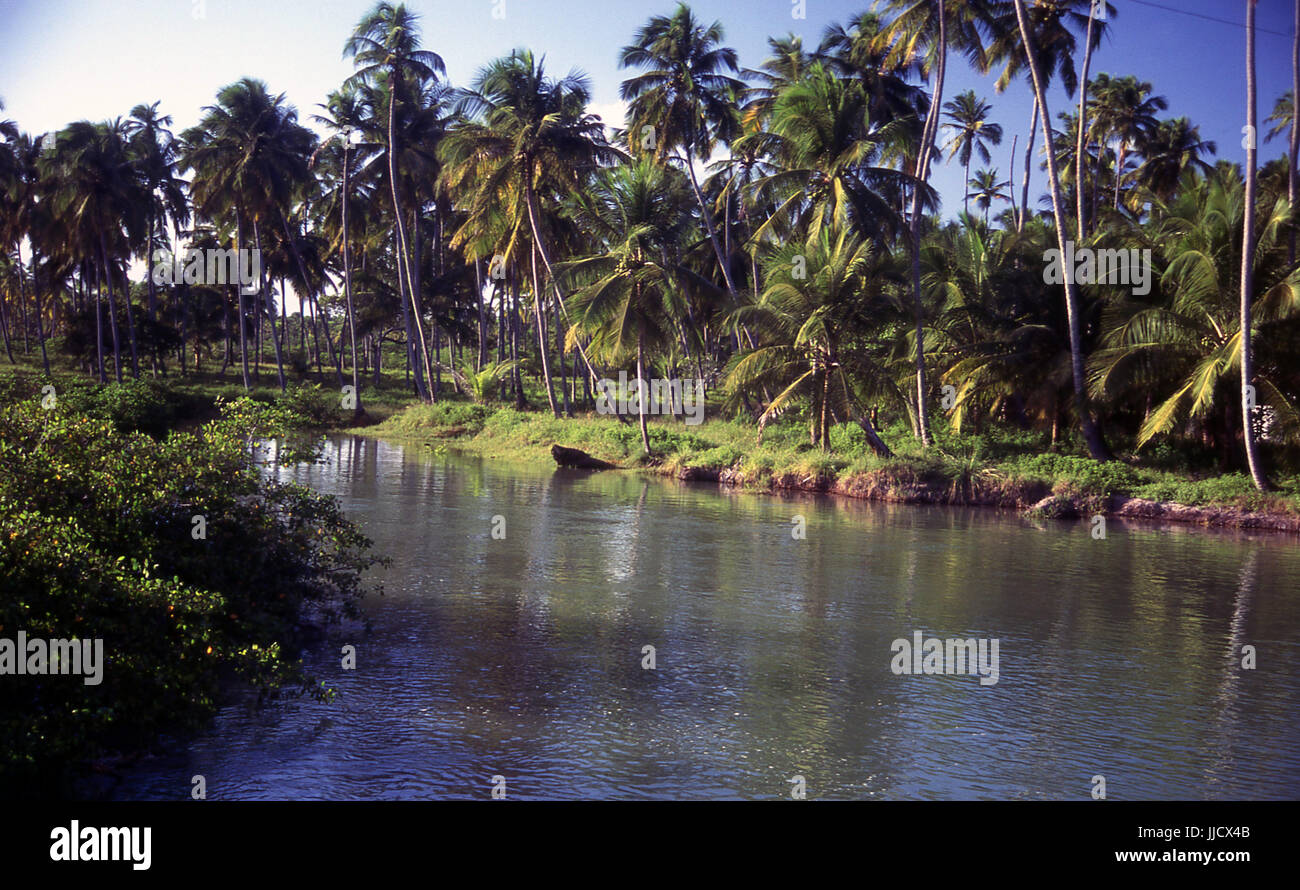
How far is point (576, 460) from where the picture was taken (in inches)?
1342

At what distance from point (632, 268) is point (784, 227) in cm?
531

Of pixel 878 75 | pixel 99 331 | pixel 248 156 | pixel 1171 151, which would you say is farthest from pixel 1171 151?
pixel 99 331

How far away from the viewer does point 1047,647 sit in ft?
38.7

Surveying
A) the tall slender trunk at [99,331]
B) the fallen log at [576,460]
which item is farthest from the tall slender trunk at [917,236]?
the tall slender trunk at [99,331]

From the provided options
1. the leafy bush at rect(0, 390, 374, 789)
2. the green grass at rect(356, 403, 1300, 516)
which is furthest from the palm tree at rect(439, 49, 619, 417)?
the leafy bush at rect(0, 390, 374, 789)

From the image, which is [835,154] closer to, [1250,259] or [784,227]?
[784,227]

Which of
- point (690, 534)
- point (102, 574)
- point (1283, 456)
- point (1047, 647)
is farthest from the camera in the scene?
point (1283, 456)

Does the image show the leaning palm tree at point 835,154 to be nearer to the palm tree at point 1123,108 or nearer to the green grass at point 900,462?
the green grass at point 900,462

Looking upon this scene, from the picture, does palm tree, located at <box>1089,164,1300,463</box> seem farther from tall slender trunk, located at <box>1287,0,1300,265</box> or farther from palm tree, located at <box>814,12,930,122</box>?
palm tree, located at <box>814,12,930,122</box>

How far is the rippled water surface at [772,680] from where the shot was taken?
7.58 meters

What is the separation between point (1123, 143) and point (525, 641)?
48.0 m

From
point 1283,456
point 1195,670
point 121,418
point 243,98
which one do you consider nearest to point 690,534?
point 1195,670
